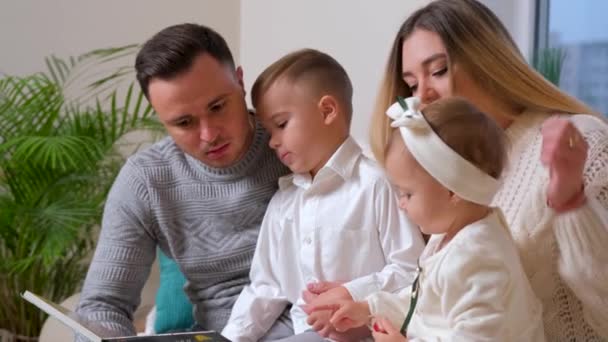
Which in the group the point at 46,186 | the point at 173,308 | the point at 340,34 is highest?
the point at 340,34

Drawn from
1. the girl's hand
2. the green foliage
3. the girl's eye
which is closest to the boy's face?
the girl's eye

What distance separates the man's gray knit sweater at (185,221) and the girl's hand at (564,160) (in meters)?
0.76

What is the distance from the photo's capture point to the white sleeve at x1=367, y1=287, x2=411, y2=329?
161 cm

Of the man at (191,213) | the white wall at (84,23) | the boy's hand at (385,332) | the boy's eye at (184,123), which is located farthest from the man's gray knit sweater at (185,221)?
the white wall at (84,23)

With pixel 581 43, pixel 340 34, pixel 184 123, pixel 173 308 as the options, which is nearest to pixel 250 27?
pixel 340 34

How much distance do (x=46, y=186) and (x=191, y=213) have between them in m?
0.98

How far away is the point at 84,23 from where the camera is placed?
337cm

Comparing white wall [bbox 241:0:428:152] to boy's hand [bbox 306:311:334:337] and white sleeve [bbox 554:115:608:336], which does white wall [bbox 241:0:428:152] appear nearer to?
boy's hand [bbox 306:311:334:337]

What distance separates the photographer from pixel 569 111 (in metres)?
1.76

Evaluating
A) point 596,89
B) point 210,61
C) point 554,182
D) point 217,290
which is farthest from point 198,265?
point 596,89

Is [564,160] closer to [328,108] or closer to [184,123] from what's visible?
[328,108]

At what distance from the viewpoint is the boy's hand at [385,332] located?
1501 millimetres

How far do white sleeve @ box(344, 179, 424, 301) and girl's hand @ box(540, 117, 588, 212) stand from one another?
35 centimetres

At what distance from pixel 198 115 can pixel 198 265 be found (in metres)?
0.37
